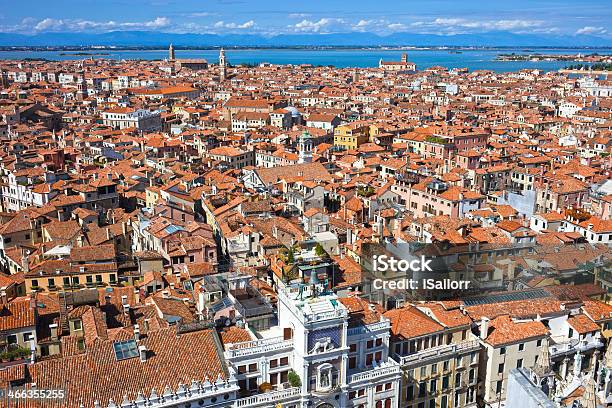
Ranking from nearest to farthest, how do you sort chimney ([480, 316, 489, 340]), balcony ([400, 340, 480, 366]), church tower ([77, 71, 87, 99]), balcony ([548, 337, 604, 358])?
balcony ([400, 340, 480, 366]) → chimney ([480, 316, 489, 340]) → balcony ([548, 337, 604, 358]) → church tower ([77, 71, 87, 99])

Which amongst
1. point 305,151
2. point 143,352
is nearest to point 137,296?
point 143,352

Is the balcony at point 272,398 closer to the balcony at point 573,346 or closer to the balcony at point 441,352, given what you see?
the balcony at point 441,352

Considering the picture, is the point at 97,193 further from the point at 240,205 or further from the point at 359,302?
the point at 359,302

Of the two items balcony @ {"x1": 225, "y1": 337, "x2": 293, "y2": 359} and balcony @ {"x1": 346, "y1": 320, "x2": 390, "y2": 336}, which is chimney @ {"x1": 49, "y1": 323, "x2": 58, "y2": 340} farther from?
balcony @ {"x1": 346, "y1": 320, "x2": 390, "y2": 336}

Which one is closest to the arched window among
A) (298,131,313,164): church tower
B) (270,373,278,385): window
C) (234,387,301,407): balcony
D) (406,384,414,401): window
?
(234,387,301,407): balcony

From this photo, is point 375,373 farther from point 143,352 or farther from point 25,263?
point 25,263

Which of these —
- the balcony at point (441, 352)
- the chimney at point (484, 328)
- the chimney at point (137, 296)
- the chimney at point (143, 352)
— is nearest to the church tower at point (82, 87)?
the chimney at point (137, 296)
